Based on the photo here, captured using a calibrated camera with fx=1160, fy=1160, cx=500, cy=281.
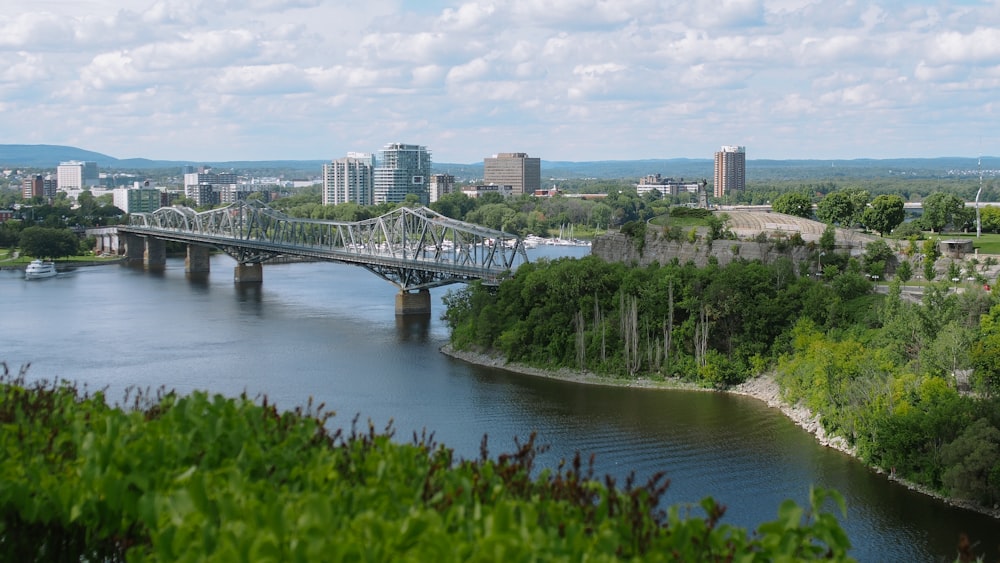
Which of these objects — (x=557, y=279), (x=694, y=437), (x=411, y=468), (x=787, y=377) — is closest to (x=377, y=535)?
(x=411, y=468)

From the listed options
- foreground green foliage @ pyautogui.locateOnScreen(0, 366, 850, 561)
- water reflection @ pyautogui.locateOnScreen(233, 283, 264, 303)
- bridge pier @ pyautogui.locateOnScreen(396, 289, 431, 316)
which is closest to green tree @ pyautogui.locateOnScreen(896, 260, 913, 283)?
bridge pier @ pyautogui.locateOnScreen(396, 289, 431, 316)

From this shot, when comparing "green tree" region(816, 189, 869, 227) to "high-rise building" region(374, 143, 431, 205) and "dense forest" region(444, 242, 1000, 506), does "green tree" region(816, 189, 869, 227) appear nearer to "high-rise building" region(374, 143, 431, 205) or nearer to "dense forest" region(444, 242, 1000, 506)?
"dense forest" region(444, 242, 1000, 506)

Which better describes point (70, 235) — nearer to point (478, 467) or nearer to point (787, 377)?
point (787, 377)

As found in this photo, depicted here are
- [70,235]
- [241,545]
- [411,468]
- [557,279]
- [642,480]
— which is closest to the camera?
[241,545]

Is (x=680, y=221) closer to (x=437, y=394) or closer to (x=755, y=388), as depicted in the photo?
(x=755, y=388)

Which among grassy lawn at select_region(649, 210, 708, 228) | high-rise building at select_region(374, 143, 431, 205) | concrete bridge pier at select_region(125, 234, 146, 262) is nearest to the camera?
grassy lawn at select_region(649, 210, 708, 228)

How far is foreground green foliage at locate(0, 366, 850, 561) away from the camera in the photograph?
5.04 m

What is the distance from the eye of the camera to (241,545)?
4.86 m

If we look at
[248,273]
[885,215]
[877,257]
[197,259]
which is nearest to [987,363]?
[877,257]

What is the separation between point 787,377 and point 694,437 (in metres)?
3.95

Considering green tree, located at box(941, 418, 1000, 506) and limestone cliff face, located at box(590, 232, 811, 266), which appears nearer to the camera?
green tree, located at box(941, 418, 1000, 506)

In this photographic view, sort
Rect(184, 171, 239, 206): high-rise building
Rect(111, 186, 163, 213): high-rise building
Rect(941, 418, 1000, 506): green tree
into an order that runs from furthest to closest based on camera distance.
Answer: Rect(184, 171, 239, 206): high-rise building < Rect(111, 186, 163, 213): high-rise building < Rect(941, 418, 1000, 506): green tree

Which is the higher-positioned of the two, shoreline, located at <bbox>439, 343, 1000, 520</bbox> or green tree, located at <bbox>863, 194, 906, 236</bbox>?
A: green tree, located at <bbox>863, 194, 906, 236</bbox>

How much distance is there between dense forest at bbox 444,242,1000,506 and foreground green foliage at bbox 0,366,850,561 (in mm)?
11893
